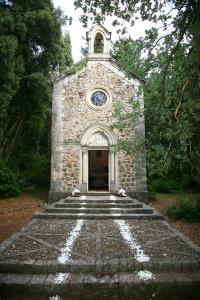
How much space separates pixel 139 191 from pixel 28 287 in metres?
9.72

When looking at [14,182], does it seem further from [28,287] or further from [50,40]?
[28,287]

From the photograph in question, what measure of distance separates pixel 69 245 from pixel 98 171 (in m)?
11.6

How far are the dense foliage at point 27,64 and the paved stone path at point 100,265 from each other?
7460 mm

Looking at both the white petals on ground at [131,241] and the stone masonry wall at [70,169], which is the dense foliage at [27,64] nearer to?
the stone masonry wall at [70,169]

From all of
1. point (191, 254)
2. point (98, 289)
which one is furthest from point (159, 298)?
point (191, 254)

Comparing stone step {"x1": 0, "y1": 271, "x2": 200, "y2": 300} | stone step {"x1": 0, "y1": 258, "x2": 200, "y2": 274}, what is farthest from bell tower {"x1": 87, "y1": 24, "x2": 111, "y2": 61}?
stone step {"x1": 0, "y1": 271, "x2": 200, "y2": 300}

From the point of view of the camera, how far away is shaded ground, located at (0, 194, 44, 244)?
9.06 meters

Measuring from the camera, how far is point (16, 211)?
11.9 metres

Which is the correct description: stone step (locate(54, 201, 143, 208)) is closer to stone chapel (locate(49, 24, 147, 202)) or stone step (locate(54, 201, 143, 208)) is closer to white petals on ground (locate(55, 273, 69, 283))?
stone chapel (locate(49, 24, 147, 202))

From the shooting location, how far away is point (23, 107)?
1570cm

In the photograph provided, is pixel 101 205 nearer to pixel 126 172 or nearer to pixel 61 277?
pixel 126 172

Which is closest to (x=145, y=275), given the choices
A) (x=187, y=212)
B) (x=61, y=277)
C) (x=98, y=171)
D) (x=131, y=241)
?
(x=61, y=277)

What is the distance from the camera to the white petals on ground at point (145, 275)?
522 centimetres

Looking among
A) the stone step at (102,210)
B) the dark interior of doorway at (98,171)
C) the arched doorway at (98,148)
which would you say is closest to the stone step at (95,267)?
the stone step at (102,210)
